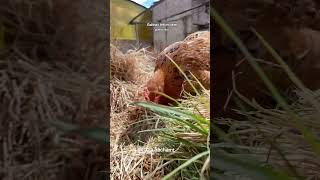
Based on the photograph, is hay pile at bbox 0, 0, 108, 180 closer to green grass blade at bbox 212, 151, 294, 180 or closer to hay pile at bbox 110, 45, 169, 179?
hay pile at bbox 110, 45, 169, 179

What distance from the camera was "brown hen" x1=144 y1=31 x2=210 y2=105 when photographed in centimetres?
74

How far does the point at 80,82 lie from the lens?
0.62 meters

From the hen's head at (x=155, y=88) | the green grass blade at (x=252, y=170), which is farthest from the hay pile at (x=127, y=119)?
the green grass blade at (x=252, y=170)

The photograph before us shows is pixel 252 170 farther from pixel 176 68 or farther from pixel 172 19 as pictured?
pixel 176 68

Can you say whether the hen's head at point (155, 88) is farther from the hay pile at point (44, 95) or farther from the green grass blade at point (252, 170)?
the green grass blade at point (252, 170)

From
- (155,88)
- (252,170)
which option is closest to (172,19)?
(155,88)

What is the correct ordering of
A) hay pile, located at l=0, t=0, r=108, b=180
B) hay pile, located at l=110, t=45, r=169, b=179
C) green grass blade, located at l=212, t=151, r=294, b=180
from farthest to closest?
hay pile, located at l=110, t=45, r=169, b=179
hay pile, located at l=0, t=0, r=108, b=180
green grass blade, located at l=212, t=151, r=294, b=180

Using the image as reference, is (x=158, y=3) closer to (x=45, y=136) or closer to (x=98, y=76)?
(x=98, y=76)

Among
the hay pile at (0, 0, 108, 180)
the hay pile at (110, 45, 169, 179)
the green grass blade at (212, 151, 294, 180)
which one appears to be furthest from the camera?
the hay pile at (110, 45, 169, 179)

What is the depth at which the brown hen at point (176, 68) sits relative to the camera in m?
0.74

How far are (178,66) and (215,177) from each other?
37 centimetres

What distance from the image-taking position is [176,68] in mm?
853

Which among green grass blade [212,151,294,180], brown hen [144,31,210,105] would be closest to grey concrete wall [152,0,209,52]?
brown hen [144,31,210,105]

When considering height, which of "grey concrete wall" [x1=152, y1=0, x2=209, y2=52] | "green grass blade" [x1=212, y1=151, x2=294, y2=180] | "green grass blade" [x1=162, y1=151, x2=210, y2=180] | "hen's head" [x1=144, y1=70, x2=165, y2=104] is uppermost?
"grey concrete wall" [x1=152, y1=0, x2=209, y2=52]
